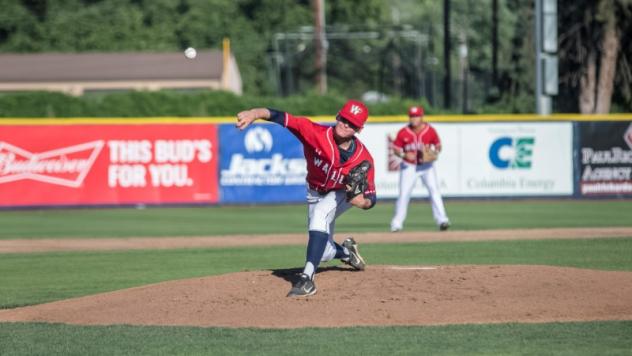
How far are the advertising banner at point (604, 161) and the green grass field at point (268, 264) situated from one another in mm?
516

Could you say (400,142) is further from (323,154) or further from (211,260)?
(323,154)

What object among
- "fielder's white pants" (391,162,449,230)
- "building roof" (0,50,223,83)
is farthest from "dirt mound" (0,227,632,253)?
"building roof" (0,50,223,83)

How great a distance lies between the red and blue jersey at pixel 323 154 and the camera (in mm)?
8828

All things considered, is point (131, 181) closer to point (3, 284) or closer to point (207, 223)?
point (207, 223)

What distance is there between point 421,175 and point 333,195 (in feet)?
25.0

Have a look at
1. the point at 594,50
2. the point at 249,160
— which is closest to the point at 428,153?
the point at 249,160

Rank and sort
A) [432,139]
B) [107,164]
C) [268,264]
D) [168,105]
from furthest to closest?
[168,105], [107,164], [432,139], [268,264]

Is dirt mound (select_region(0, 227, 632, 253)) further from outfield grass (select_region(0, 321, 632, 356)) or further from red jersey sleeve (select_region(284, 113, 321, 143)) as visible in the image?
outfield grass (select_region(0, 321, 632, 356))

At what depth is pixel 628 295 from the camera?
8.80 m

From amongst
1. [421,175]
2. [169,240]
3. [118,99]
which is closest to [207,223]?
[169,240]

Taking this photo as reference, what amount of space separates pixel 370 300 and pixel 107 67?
39460mm

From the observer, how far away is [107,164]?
22.9 m

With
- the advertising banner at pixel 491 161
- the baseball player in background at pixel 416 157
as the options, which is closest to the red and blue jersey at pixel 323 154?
the baseball player in background at pixel 416 157

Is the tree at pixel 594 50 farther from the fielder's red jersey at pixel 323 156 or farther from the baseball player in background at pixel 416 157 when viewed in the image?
the fielder's red jersey at pixel 323 156
